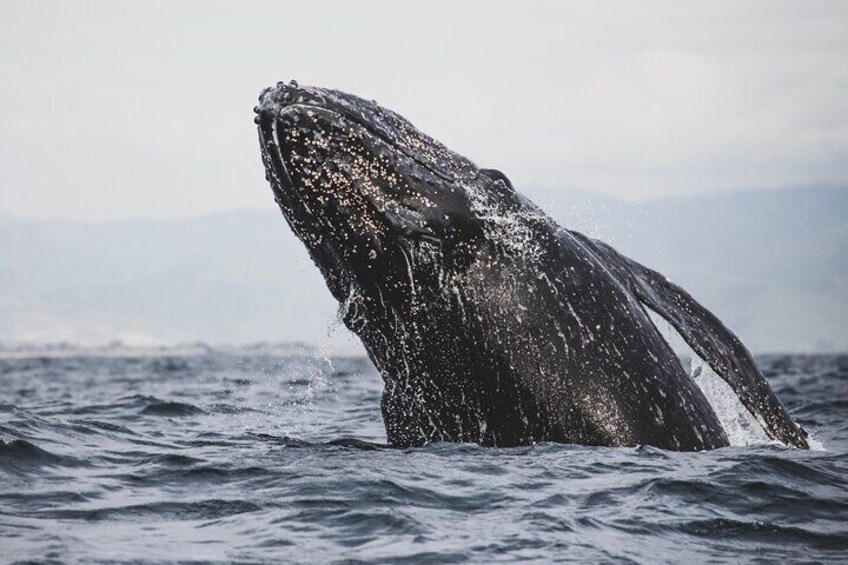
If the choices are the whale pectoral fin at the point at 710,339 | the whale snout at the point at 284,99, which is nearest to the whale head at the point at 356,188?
the whale snout at the point at 284,99

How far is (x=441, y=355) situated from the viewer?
375 inches

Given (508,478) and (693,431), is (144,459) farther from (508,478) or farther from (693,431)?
(693,431)

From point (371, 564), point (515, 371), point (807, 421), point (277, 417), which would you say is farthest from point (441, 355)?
point (807, 421)

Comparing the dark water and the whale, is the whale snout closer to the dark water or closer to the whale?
the whale

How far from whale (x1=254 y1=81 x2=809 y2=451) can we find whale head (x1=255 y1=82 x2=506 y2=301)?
0.01 metres

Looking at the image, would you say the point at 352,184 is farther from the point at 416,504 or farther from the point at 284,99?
the point at 416,504

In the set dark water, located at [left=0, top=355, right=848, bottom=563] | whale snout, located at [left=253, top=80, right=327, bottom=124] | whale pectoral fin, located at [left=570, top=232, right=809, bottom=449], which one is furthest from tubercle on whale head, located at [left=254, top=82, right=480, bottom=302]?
dark water, located at [left=0, top=355, right=848, bottom=563]

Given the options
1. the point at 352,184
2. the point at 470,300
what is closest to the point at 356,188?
the point at 352,184

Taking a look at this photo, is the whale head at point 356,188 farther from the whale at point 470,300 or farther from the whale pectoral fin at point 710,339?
the whale pectoral fin at point 710,339

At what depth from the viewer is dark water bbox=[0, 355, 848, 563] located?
757cm

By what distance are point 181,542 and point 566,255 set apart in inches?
152

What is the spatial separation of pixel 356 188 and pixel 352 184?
42 mm

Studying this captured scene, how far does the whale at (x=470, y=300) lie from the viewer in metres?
9.23

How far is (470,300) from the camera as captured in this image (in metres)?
9.52
